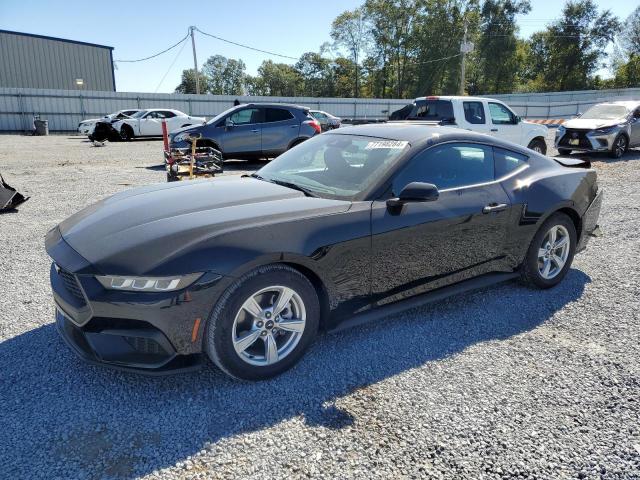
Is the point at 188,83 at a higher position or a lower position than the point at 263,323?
higher

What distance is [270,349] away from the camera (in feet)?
9.14

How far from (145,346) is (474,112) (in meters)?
10.1

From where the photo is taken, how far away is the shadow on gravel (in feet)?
7.23

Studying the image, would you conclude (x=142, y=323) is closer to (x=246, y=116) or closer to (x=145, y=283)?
(x=145, y=283)

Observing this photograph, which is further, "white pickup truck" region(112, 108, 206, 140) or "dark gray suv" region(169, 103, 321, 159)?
"white pickup truck" region(112, 108, 206, 140)

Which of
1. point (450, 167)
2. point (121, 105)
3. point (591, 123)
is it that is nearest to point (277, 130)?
point (591, 123)

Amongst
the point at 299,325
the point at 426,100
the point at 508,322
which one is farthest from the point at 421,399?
the point at 426,100

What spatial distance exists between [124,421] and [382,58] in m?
68.6

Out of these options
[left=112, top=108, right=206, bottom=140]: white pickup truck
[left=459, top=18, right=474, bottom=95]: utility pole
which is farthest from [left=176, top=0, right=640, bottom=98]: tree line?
[left=112, top=108, right=206, bottom=140]: white pickup truck

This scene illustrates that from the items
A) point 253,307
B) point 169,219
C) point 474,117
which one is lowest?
point 253,307

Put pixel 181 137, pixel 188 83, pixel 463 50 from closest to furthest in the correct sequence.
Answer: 1. pixel 181 137
2. pixel 463 50
3. pixel 188 83

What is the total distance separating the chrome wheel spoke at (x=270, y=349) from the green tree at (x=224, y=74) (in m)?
105

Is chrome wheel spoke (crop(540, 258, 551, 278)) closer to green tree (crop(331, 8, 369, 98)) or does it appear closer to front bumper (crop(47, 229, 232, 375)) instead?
front bumper (crop(47, 229, 232, 375))

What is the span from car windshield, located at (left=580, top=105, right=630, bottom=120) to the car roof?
1147 centimetres
